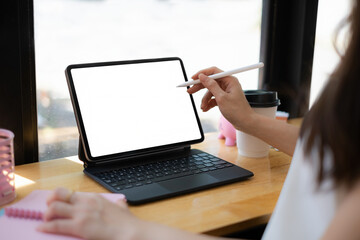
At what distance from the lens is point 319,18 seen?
1.65 m

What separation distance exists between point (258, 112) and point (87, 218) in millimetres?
670

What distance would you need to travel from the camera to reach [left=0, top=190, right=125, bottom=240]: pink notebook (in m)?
0.76

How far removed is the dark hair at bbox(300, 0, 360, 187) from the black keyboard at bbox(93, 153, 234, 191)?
18.7 inches

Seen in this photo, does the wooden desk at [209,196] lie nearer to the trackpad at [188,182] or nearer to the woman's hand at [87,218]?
the trackpad at [188,182]

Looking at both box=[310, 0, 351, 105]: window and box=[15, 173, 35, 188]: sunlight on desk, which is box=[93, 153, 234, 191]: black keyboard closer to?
box=[15, 173, 35, 188]: sunlight on desk

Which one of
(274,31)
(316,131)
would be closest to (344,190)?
(316,131)

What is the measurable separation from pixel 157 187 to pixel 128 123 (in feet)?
0.75

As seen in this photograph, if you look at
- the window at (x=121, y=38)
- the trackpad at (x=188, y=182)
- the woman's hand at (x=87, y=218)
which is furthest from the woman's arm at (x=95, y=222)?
the window at (x=121, y=38)

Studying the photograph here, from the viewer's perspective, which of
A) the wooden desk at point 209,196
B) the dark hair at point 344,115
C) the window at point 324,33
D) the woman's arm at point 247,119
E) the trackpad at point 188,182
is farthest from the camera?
the window at point 324,33

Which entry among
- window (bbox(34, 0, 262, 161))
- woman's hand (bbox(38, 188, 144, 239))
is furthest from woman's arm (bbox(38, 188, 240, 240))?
window (bbox(34, 0, 262, 161))

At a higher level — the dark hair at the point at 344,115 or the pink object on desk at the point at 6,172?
the dark hair at the point at 344,115

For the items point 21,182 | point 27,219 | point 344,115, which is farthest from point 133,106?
point 344,115

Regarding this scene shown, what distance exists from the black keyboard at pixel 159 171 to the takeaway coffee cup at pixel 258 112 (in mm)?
125

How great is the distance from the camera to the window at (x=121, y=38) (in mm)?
1235
